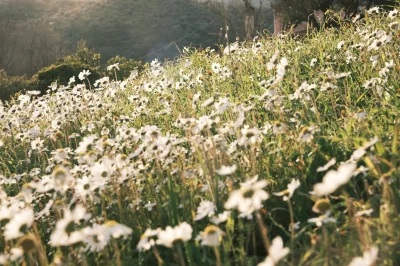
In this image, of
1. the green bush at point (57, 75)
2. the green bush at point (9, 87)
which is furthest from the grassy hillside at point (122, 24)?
the green bush at point (57, 75)

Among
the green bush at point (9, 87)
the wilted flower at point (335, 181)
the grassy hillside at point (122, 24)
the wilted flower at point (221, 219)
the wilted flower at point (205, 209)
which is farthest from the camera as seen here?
the grassy hillside at point (122, 24)

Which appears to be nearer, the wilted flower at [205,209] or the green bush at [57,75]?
the wilted flower at [205,209]

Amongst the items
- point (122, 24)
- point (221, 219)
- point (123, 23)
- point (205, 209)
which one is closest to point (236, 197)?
point (221, 219)

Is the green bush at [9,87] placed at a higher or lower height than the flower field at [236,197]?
lower

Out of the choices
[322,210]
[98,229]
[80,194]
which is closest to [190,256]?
[98,229]

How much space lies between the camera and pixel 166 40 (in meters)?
44.3

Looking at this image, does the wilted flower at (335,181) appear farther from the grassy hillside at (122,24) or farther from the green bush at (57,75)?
the grassy hillside at (122,24)

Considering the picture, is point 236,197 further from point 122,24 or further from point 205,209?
point 122,24

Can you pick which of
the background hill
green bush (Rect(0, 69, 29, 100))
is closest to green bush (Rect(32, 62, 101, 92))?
green bush (Rect(0, 69, 29, 100))

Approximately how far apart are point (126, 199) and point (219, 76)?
8.64 ft

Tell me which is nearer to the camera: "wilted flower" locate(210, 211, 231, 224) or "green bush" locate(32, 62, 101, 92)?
"wilted flower" locate(210, 211, 231, 224)

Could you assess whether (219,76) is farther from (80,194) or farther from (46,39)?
(46,39)

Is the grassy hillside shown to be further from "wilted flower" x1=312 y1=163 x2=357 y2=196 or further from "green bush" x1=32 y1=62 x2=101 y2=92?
"wilted flower" x1=312 y1=163 x2=357 y2=196

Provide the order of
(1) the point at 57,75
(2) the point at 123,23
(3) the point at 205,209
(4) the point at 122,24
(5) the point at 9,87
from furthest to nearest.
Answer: (2) the point at 123,23 < (4) the point at 122,24 < (5) the point at 9,87 < (1) the point at 57,75 < (3) the point at 205,209
